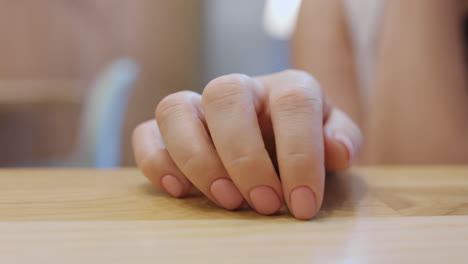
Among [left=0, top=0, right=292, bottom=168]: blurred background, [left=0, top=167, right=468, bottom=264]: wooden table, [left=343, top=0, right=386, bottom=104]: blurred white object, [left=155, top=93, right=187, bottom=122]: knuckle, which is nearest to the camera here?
[left=0, top=167, right=468, bottom=264]: wooden table

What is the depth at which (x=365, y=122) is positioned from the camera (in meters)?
0.92

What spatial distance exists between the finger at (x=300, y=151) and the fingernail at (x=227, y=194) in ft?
0.11

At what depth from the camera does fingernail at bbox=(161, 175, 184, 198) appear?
1.06 feet

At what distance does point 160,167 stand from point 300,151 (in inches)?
4.8

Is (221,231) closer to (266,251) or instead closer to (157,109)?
(266,251)

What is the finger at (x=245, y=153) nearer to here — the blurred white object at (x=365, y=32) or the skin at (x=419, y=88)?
the skin at (x=419, y=88)

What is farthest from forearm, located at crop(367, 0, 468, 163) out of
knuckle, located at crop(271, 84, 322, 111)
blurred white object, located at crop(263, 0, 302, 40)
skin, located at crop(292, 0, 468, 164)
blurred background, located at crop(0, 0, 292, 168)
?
blurred background, located at crop(0, 0, 292, 168)

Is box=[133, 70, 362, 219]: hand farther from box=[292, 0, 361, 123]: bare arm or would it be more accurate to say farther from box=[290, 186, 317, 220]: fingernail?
box=[292, 0, 361, 123]: bare arm

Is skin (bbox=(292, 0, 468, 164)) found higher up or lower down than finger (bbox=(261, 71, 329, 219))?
lower down

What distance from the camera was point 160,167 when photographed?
33 cm

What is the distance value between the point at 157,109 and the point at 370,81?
698 millimetres

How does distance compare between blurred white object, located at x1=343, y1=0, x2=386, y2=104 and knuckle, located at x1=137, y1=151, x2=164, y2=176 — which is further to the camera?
blurred white object, located at x1=343, y1=0, x2=386, y2=104

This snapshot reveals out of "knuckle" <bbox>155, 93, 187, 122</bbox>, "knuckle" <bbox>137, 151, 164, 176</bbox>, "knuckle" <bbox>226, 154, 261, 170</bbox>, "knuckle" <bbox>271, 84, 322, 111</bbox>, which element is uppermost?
"knuckle" <bbox>271, 84, 322, 111</bbox>

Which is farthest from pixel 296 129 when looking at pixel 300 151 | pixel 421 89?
pixel 421 89
